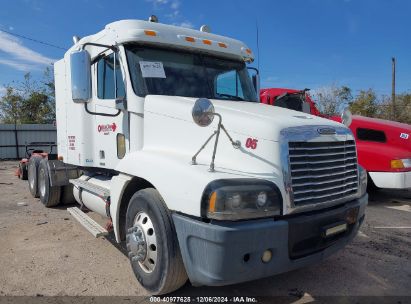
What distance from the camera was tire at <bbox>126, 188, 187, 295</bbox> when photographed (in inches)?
130

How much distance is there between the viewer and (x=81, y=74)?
4.36m

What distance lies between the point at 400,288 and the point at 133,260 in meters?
2.73

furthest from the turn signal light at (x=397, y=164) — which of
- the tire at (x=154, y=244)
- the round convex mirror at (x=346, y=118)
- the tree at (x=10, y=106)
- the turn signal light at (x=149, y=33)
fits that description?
the tree at (x=10, y=106)

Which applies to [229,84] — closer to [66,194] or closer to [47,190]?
[66,194]

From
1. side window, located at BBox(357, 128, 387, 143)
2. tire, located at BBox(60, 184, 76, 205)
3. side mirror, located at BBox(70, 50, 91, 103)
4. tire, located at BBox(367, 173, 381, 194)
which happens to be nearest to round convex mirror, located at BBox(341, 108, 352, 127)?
side mirror, located at BBox(70, 50, 91, 103)

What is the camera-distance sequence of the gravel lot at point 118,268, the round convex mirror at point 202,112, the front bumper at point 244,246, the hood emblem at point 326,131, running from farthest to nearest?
1. the gravel lot at point 118,268
2. the hood emblem at point 326,131
3. the round convex mirror at point 202,112
4. the front bumper at point 244,246

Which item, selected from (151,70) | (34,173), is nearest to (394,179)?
(151,70)

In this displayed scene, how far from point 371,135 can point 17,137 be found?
2014 cm

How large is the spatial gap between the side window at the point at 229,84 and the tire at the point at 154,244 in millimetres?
1924

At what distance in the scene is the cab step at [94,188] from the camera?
490cm

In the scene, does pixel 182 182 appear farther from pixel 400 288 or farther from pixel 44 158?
pixel 44 158

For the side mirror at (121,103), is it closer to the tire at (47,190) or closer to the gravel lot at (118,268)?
the gravel lot at (118,268)

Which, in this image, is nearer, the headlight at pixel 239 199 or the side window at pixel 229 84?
the headlight at pixel 239 199

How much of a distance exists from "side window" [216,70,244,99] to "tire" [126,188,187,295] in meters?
1.92
